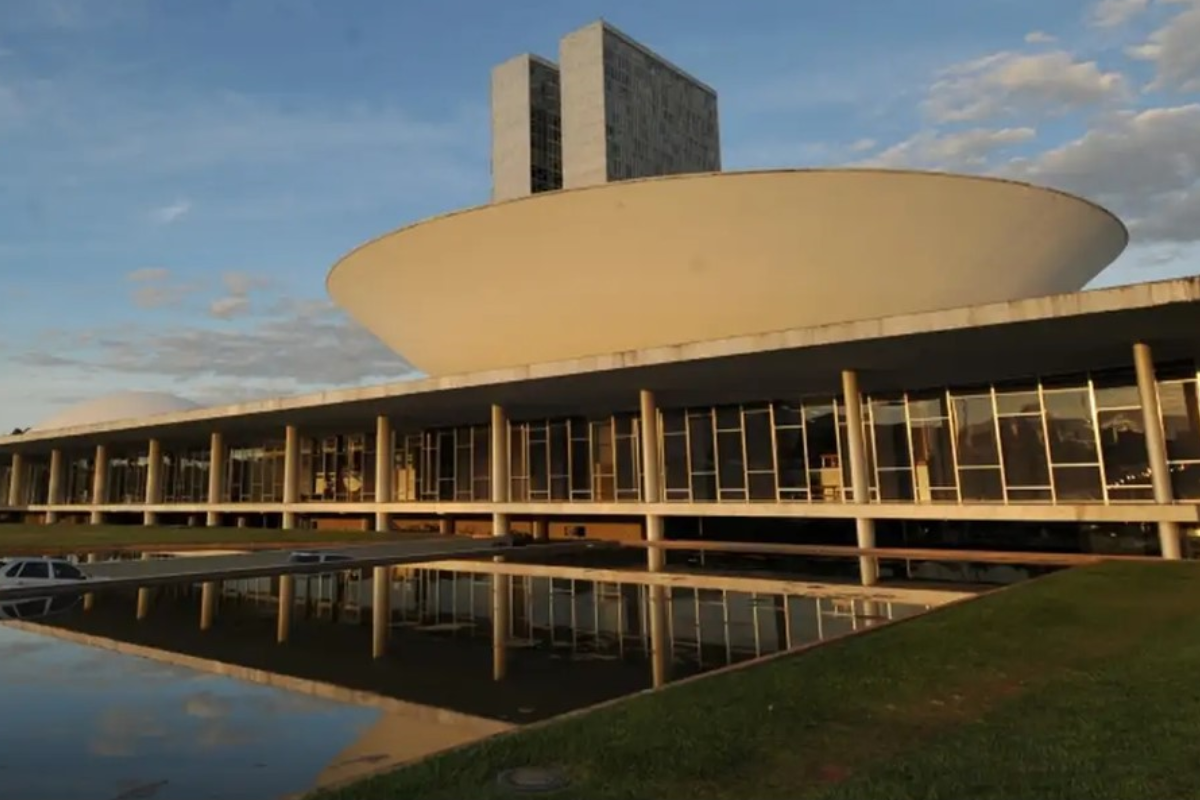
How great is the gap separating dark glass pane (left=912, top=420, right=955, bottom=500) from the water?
470 inches

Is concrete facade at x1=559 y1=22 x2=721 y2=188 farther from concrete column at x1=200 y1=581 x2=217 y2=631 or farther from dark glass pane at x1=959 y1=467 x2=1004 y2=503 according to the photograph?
concrete column at x1=200 y1=581 x2=217 y2=631

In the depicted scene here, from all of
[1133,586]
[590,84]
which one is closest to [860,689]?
[1133,586]

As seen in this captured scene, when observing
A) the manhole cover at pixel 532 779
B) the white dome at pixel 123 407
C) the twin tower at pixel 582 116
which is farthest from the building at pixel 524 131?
the manhole cover at pixel 532 779

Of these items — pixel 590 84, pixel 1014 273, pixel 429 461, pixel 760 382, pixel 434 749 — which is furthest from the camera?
pixel 590 84

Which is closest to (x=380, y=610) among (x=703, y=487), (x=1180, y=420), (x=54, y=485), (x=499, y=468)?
(x=499, y=468)

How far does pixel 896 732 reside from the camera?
5.74 meters

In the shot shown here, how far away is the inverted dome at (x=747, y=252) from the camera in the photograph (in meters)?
25.8

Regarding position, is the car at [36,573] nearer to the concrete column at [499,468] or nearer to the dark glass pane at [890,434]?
the concrete column at [499,468]

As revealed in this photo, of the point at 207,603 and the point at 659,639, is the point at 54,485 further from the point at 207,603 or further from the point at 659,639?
the point at 659,639

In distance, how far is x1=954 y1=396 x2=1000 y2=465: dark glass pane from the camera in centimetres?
2398

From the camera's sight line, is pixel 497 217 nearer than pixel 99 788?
No

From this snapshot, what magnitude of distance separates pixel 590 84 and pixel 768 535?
5900cm

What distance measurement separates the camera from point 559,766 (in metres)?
5.11

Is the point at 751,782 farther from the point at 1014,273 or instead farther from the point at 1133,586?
the point at 1014,273
